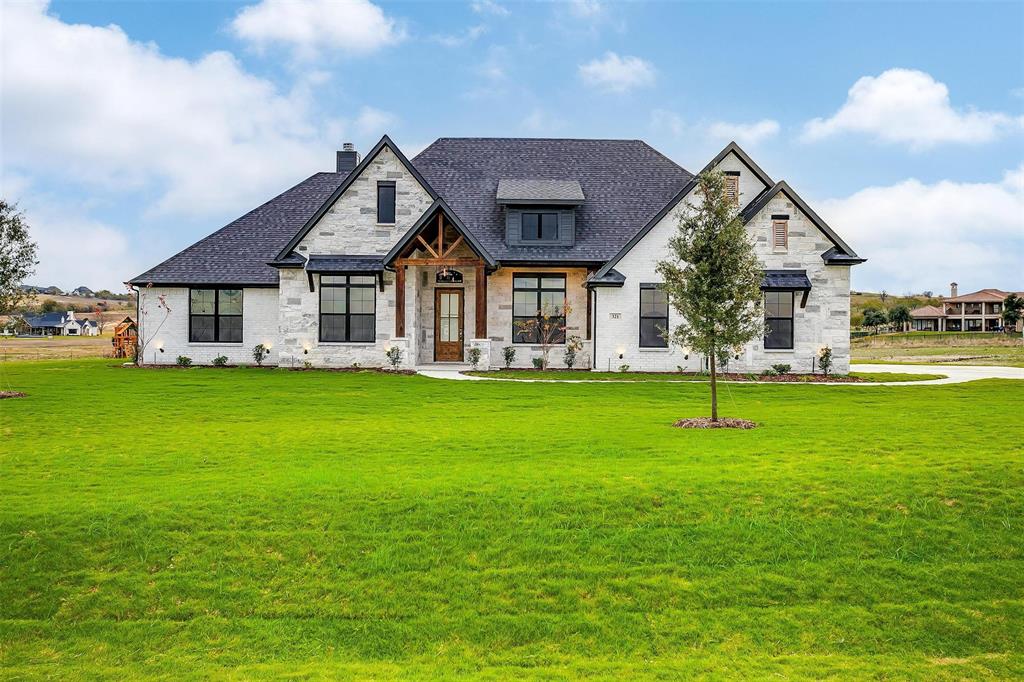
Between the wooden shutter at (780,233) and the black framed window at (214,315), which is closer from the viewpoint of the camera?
the wooden shutter at (780,233)

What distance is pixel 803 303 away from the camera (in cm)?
2788

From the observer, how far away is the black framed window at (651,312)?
2798 cm

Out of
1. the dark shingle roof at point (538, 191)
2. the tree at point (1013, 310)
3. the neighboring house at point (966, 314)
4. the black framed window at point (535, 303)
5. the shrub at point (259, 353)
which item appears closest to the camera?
the black framed window at point (535, 303)

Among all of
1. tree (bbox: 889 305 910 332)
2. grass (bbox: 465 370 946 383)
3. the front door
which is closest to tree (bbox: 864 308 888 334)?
tree (bbox: 889 305 910 332)

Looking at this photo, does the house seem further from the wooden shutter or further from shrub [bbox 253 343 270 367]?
shrub [bbox 253 343 270 367]

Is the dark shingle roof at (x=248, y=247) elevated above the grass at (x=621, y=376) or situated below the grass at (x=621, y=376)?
above

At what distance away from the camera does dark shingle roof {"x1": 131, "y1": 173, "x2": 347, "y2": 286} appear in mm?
30438

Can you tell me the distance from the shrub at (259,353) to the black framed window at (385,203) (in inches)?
267

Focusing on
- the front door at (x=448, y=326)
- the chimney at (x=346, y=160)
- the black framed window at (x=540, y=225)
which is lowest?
the front door at (x=448, y=326)

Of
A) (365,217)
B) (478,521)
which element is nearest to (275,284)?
(365,217)

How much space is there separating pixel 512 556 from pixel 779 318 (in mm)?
21915

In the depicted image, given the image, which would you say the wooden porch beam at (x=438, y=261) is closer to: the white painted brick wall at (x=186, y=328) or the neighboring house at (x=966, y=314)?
the white painted brick wall at (x=186, y=328)

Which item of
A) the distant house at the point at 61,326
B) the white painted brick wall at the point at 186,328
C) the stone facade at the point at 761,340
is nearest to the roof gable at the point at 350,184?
the white painted brick wall at the point at 186,328

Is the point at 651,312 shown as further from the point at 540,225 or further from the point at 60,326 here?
the point at 60,326
